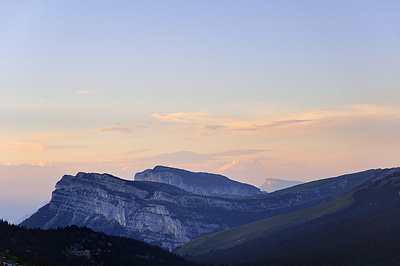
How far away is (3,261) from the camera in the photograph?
327ft

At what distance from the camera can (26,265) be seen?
10069 cm

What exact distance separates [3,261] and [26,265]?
12.5ft
